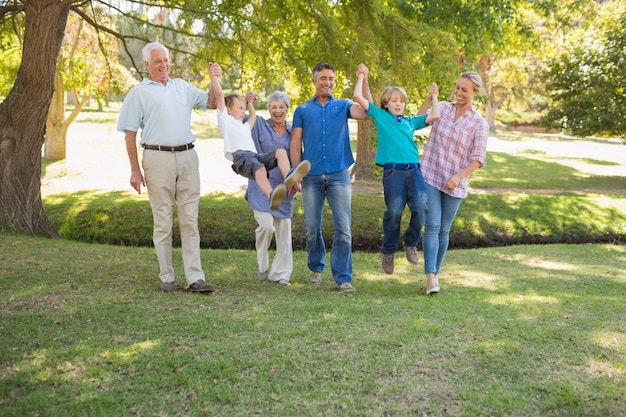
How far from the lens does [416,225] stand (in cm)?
633

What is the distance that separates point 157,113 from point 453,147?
259 cm

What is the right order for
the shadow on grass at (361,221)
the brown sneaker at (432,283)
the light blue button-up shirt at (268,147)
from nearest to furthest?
1. the brown sneaker at (432,283)
2. the light blue button-up shirt at (268,147)
3. the shadow on grass at (361,221)

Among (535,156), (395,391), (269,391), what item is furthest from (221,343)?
(535,156)

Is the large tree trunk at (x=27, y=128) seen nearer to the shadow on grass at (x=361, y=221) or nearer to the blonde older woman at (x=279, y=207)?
the shadow on grass at (x=361, y=221)

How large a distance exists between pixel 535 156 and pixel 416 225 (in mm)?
25614

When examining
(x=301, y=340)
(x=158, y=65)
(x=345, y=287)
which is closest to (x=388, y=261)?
(x=345, y=287)

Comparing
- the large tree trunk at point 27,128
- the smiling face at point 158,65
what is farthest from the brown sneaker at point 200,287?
the large tree trunk at point 27,128

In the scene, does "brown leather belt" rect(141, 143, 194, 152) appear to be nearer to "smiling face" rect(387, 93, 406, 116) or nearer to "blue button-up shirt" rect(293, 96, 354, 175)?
"blue button-up shirt" rect(293, 96, 354, 175)

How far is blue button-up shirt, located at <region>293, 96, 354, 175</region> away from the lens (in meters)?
6.17

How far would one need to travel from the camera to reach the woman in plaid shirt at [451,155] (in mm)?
5941

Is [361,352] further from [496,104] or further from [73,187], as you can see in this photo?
[496,104]

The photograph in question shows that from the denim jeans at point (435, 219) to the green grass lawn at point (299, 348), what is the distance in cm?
41

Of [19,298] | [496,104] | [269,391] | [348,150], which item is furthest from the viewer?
[496,104]

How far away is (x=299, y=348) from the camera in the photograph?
457 centimetres
